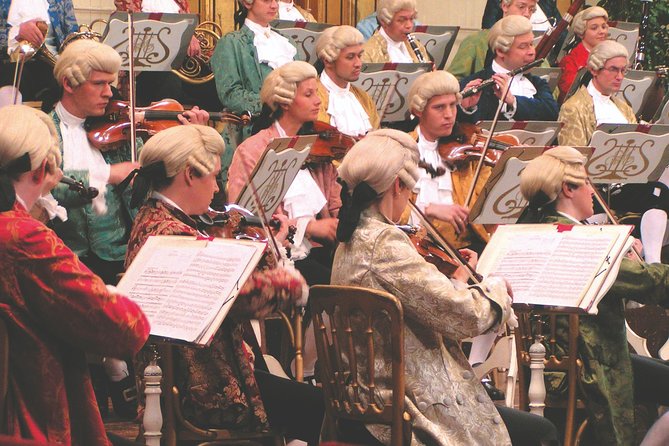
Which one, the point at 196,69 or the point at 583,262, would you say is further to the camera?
the point at 196,69

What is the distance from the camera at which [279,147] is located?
4.45 m

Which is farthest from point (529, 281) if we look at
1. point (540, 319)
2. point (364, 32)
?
point (364, 32)

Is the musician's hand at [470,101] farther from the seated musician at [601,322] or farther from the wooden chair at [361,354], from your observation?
the wooden chair at [361,354]

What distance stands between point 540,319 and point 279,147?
1.22m

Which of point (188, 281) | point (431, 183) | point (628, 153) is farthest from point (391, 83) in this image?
point (188, 281)

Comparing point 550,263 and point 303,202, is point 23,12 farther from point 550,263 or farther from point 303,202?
point 550,263

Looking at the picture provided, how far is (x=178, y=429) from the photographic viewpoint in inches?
125

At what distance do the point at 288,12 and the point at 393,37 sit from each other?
0.89 m

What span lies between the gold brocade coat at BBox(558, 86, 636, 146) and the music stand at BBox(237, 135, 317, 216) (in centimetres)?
257

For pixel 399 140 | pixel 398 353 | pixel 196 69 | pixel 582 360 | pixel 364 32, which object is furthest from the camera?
pixel 364 32

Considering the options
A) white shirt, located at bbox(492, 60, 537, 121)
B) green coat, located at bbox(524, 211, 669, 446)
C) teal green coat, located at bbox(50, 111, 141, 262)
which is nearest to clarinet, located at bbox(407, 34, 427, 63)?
white shirt, located at bbox(492, 60, 537, 121)

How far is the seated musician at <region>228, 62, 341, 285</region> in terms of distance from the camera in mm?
5055

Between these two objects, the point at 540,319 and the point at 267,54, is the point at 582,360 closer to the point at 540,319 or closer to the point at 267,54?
the point at 540,319

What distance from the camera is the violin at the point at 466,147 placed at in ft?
18.6
